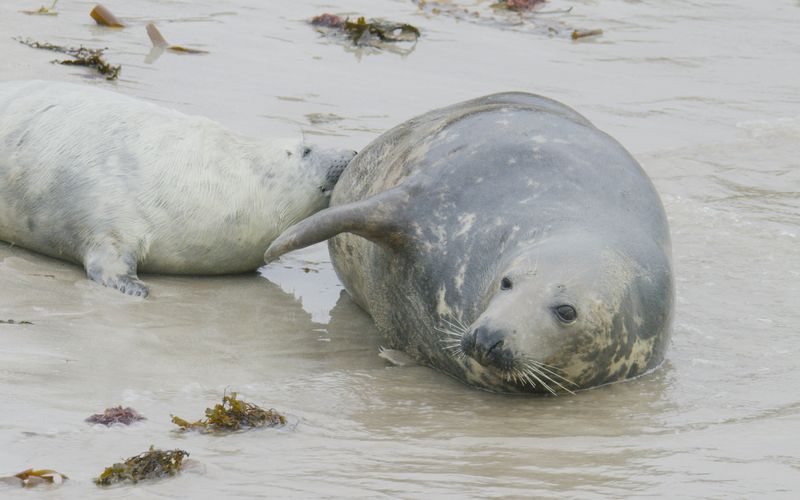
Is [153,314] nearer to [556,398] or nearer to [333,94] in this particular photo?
[556,398]

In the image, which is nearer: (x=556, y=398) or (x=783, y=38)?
Answer: (x=556, y=398)

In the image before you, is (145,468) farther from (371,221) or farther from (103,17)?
(103,17)

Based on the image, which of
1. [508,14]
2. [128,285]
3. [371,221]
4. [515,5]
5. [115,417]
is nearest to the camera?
[115,417]

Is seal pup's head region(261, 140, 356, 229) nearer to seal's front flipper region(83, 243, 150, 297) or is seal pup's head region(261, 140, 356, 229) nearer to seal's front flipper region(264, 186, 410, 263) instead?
seal's front flipper region(83, 243, 150, 297)

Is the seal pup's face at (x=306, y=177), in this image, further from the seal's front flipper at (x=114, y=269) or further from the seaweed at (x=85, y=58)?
the seaweed at (x=85, y=58)

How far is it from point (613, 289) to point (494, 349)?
51 cm

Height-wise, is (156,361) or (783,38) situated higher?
(783,38)

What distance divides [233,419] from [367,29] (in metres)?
6.68


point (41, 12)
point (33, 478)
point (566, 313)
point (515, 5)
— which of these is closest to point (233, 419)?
point (33, 478)

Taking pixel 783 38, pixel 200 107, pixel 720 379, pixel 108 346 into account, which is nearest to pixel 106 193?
pixel 108 346

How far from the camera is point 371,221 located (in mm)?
4820

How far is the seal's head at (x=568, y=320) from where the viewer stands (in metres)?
4.15

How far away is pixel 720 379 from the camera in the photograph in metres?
4.61

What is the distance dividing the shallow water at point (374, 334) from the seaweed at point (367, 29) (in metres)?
0.18
